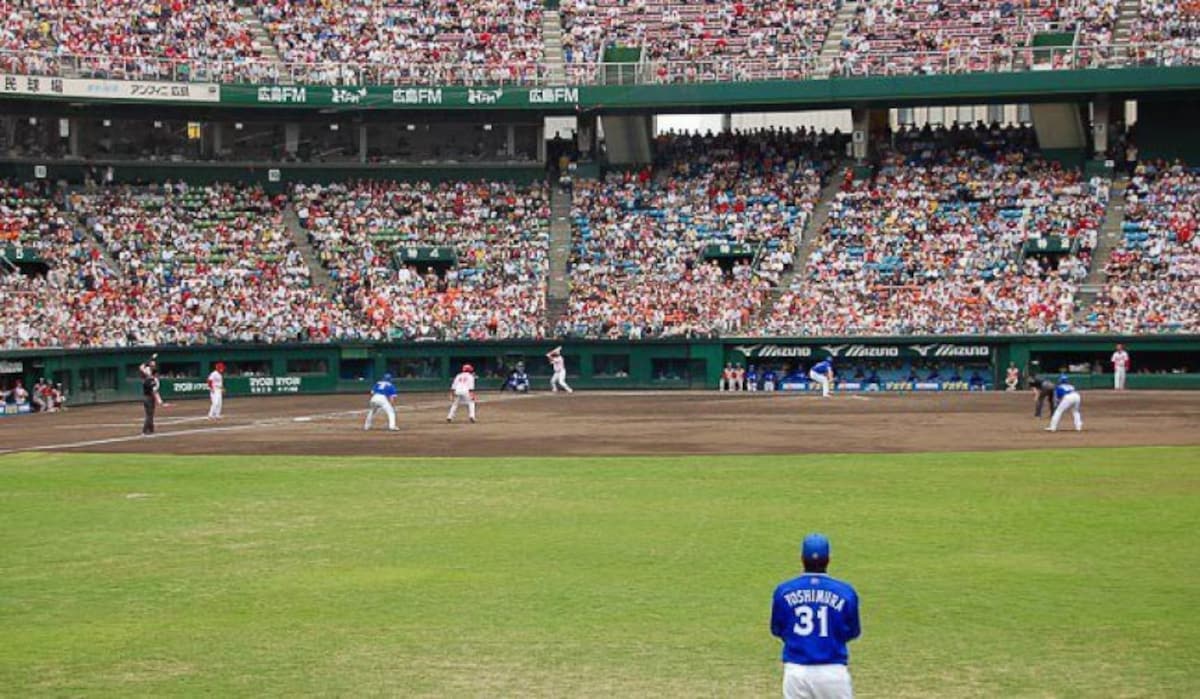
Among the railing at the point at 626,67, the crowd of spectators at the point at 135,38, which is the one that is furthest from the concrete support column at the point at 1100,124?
the crowd of spectators at the point at 135,38

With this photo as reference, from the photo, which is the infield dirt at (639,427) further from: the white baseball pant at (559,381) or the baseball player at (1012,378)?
the baseball player at (1012,378)

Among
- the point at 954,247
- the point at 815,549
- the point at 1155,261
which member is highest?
the point at 954,247

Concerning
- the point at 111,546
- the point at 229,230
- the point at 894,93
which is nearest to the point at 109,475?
the point at 111,546

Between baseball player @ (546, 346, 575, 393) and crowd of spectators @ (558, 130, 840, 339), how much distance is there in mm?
2496

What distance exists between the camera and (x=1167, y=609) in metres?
16.7

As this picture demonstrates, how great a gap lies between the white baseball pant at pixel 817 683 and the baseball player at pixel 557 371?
161 feet

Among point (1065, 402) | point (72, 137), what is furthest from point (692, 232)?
point (1065, 402)

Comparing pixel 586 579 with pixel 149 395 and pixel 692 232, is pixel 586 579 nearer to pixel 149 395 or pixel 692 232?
pixel 149 395

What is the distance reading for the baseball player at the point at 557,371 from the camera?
194ft

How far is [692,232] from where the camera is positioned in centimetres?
6712

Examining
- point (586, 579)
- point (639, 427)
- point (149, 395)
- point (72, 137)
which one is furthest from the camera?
point (72, 137)

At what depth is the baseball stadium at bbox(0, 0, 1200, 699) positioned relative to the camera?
98.1ft

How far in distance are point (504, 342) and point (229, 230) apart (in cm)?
1338

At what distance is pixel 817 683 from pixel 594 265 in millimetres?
56464
